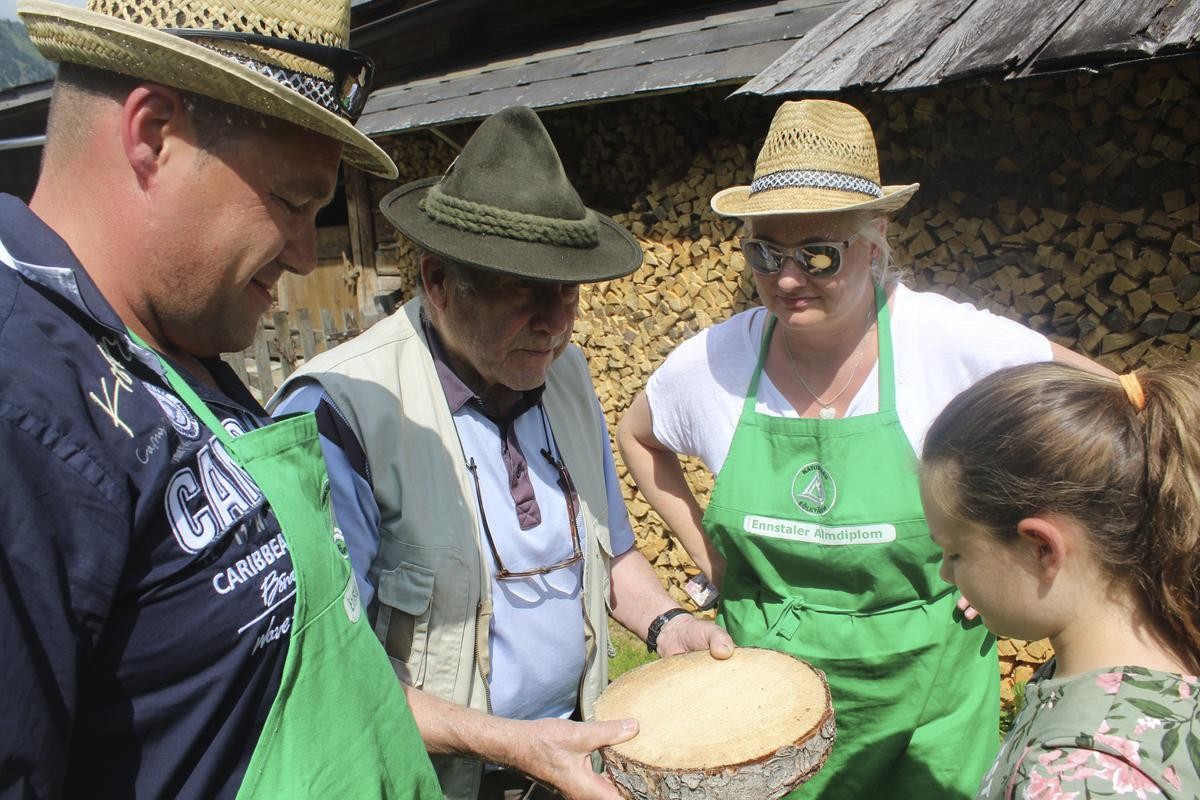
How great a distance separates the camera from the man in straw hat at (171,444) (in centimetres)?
89

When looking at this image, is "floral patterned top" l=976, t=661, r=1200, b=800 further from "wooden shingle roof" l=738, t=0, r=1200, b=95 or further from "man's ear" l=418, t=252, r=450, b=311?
"wooden shingle roof" l=738, t=0, r=1200, b=95

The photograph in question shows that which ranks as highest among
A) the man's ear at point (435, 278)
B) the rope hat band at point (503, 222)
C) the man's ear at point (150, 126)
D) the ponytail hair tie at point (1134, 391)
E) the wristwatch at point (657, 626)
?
the man's ear at point (150, 126)

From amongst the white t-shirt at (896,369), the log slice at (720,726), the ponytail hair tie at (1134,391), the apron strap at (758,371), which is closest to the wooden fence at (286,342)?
the white t-shirt at (896,369)

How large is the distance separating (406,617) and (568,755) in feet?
1.53

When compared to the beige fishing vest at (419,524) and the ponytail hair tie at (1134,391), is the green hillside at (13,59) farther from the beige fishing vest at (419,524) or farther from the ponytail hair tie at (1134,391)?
the ponytail hair tie at (1134,391)

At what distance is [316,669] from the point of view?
1.23 m

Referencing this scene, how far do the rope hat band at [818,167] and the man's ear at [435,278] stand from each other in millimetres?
940

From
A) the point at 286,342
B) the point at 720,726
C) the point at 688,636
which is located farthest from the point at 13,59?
the point at 720,726

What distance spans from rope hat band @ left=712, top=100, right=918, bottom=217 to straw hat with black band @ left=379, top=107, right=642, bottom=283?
583 mm

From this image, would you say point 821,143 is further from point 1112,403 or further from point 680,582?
point 680,582

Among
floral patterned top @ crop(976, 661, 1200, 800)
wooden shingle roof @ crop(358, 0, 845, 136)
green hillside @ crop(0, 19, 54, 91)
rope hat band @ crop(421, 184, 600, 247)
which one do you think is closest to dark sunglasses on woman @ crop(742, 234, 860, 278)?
rope hat band @ crop(421, 184, 600, 247)

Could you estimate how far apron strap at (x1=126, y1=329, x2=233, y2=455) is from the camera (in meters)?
1.15

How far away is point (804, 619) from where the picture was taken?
2293 millimetres

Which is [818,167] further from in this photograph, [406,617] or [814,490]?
[406,617]
